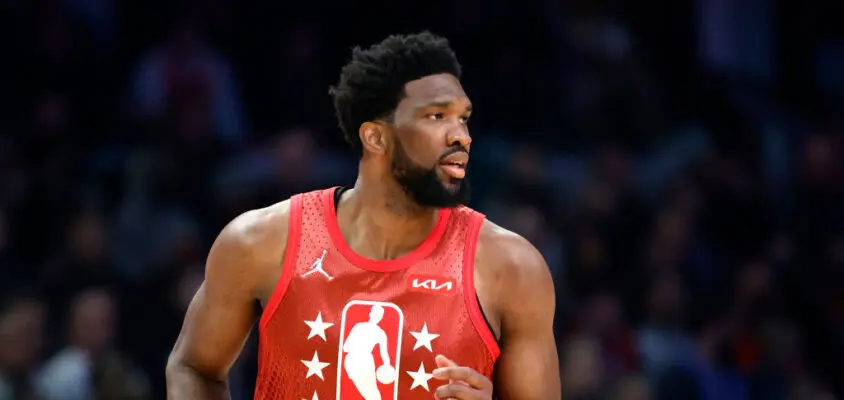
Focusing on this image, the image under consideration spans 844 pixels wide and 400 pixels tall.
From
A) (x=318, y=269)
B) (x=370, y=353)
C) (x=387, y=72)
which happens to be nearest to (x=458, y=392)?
(x=370, y=353)

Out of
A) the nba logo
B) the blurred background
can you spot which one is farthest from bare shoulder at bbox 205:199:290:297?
the blurred background

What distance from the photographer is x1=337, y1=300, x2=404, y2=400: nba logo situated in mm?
3590

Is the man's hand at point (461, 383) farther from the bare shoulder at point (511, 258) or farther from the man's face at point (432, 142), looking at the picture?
the man's face at point (432, 142)

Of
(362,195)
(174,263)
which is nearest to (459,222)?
(362,195)

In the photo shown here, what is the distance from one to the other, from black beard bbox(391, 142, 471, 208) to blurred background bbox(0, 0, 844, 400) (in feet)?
9.02

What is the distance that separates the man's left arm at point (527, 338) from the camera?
11.9 ft

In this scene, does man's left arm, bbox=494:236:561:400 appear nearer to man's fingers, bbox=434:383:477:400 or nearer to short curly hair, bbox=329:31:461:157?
man's fingers, bbox=434:383:477:400

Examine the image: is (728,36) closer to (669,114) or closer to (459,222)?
(669,114)

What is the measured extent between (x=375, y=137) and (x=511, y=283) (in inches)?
22.1

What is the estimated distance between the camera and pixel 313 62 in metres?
7.54

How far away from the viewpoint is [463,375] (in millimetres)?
3404

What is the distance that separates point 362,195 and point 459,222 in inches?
11.3

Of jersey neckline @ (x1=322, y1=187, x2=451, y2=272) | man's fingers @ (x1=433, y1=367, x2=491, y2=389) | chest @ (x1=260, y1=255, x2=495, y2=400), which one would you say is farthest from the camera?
jersey neckline @ (x1=322, y1=187, x2=451, y2=272)

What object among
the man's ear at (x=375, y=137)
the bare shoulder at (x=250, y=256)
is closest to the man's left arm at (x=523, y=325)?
the man's ear at (x=375, y=137)
